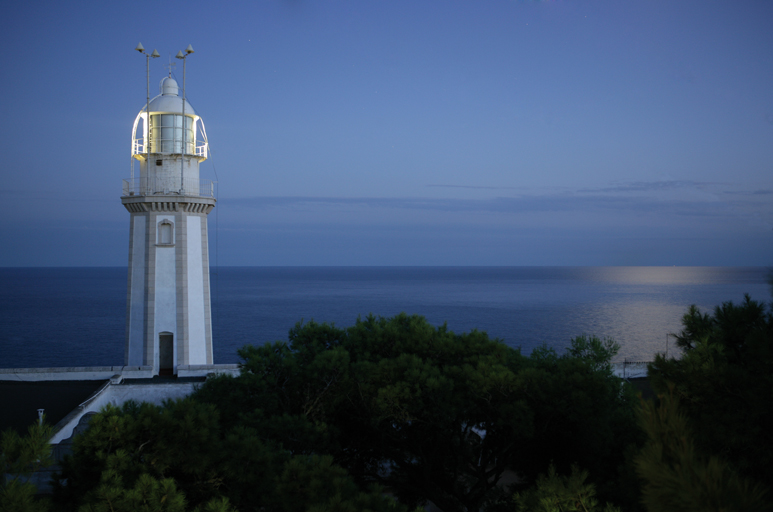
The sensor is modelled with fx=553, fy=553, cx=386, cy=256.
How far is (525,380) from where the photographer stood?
455 inches

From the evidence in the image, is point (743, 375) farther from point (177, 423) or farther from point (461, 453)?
point (461, 453)

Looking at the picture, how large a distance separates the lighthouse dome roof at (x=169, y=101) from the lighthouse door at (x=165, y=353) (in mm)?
9021

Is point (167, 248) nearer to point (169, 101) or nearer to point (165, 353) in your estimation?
point (165, 353)

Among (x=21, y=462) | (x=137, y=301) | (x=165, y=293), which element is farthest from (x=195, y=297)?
(x=21, y=462)

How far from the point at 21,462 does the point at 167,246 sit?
16974mm

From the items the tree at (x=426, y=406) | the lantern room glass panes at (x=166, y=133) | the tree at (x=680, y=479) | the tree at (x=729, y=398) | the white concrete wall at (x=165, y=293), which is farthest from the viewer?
the lantern room glass panes at (x=166, y=133)

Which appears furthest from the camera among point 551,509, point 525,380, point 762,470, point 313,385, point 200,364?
point 200,364

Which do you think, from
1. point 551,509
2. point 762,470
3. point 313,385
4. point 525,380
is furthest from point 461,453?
point 762,470

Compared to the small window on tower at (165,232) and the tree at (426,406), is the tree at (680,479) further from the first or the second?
the small window on tower at (165,232)

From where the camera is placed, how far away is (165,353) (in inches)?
864

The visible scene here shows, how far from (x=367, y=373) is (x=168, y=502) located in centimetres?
608

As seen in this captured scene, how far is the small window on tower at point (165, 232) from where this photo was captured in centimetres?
2216

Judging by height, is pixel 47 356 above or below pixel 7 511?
below

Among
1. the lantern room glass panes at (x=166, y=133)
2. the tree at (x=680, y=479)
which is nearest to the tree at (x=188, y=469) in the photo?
the tree at (x=680, y=479)
